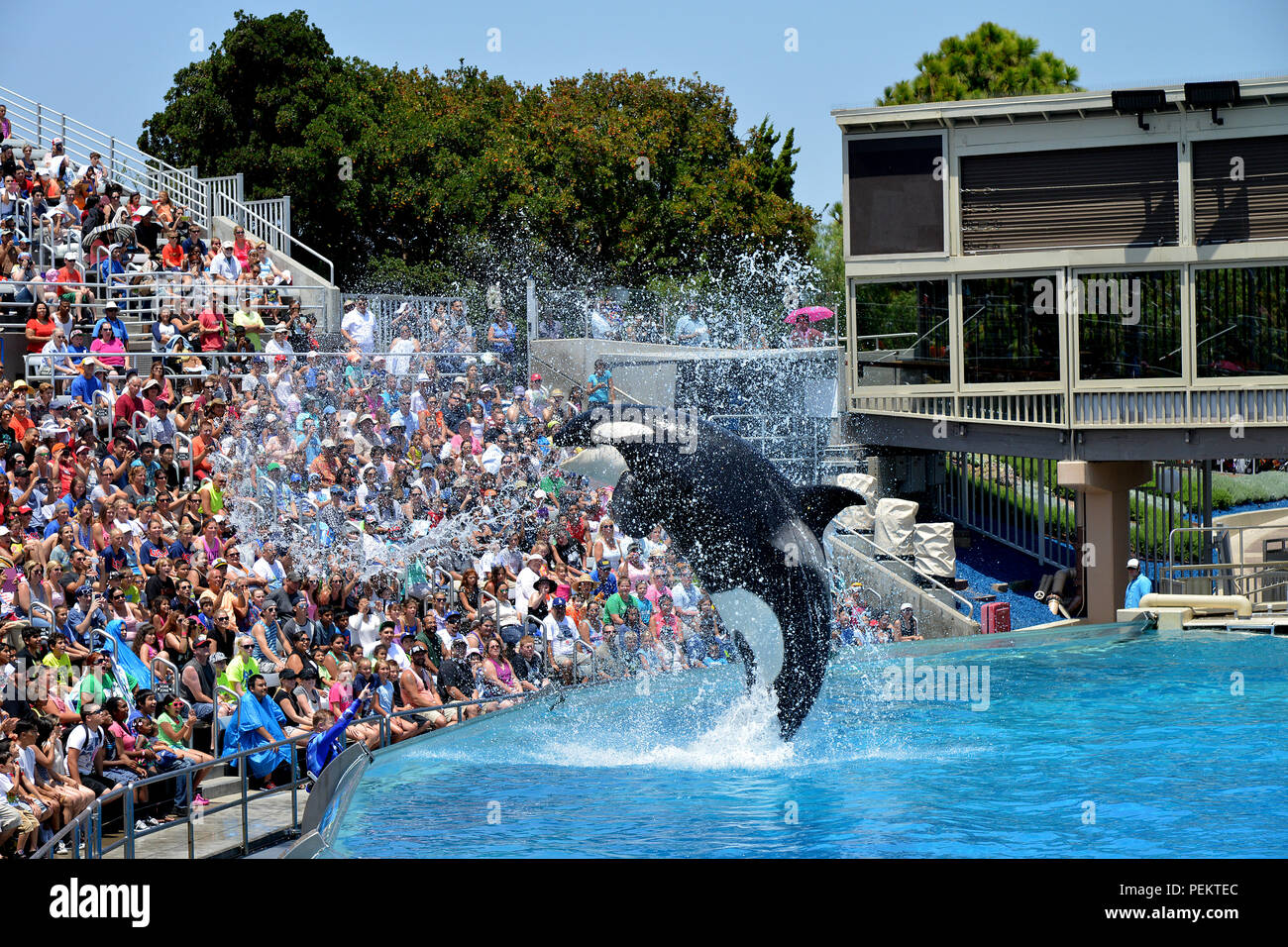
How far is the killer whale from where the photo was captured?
994cm

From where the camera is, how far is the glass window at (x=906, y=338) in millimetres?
23391

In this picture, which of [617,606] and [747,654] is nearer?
[747,654]

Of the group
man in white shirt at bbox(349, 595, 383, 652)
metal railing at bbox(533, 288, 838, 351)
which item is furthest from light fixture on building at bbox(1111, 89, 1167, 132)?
man in white shirt at bbox(349, 595, 383, 652)

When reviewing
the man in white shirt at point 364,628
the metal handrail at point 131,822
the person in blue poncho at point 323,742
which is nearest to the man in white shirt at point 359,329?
the man in white shirt at point 364,628

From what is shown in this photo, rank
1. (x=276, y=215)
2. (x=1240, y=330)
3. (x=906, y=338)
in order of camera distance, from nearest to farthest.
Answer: (x=1240, y=330)
(x=906, y=338)
(x=276, y=215)

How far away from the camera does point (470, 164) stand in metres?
34.0

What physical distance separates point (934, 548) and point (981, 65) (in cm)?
2438

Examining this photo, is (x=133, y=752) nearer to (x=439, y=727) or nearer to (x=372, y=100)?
(x=439, y=727)

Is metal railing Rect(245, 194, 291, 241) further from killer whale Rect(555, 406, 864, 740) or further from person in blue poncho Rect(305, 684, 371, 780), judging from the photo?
killer whale Rect(555, 406, 864, 740)

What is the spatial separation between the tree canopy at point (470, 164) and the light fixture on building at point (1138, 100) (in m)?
12.5

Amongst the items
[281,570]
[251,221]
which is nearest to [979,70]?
[251,221]

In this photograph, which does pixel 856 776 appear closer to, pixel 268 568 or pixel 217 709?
pixel 217 709

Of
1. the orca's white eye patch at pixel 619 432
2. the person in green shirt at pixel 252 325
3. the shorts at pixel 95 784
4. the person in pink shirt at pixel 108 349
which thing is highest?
the person in green shirt at pixel 252 325

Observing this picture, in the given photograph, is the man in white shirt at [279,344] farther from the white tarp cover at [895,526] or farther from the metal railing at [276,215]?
the white tarp cover at [895,526]
